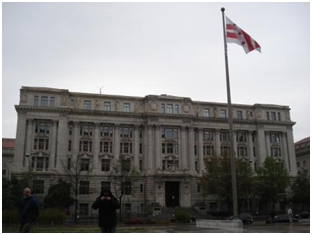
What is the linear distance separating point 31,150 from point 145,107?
24.8 meters

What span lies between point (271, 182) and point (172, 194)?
19.8 meters

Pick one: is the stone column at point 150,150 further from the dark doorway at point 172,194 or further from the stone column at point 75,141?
the stone column at point 75,141

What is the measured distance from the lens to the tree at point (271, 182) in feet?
220

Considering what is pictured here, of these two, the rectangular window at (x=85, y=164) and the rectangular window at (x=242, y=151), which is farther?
the rectangular window at (x=242, y=151)

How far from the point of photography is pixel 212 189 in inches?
2530

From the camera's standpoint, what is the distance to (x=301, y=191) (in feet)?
238

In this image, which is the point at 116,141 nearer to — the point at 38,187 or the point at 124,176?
the point at 124,176

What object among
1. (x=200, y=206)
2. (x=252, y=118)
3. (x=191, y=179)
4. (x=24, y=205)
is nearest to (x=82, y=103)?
(x=191, y=179)

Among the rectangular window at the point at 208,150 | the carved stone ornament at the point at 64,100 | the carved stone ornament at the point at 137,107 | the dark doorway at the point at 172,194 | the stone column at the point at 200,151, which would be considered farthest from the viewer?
the rectangular window at the point at 208,150

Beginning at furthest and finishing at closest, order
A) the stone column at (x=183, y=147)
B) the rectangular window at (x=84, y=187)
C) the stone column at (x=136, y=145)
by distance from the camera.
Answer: the stone column at (x=183, y=147), the stone column at (x=136, y=145), the rectangular window at (x=84, y=187)

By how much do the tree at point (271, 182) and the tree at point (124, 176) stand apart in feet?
76.8

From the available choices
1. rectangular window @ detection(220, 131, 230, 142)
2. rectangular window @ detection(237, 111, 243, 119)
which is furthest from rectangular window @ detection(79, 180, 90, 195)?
rectangular window @ detection(237, 111, 243, 119)

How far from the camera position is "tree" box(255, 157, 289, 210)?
67.1 meters

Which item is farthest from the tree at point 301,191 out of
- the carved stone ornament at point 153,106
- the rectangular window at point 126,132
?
the rectangular window at point 126,132
